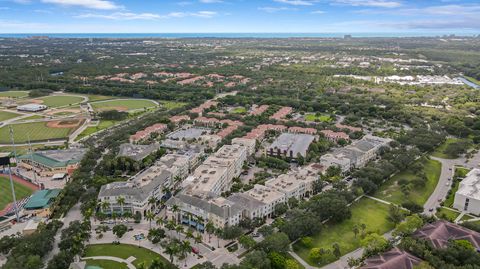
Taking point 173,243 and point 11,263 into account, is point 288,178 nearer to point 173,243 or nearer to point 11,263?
point 173,243

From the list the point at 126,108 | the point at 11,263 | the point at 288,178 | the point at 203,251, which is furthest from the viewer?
the point at 126,108

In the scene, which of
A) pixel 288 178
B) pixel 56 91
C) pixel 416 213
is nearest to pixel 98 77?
pixel 56 91

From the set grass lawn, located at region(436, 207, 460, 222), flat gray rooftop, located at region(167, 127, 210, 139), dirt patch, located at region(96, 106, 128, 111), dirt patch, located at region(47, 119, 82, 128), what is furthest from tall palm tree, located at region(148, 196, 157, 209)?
dirt patch, located at region(96, 106, 128, 111)

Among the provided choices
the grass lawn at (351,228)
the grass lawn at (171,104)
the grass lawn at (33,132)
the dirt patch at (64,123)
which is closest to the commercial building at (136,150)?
the grass lawn at (33,132)

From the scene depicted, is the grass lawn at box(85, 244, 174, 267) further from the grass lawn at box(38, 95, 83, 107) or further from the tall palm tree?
the grass lawn at box(38, 95, 83, 107)

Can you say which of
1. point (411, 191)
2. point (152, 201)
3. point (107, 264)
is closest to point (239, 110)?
point (411, 191)

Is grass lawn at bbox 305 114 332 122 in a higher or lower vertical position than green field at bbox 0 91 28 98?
lower
